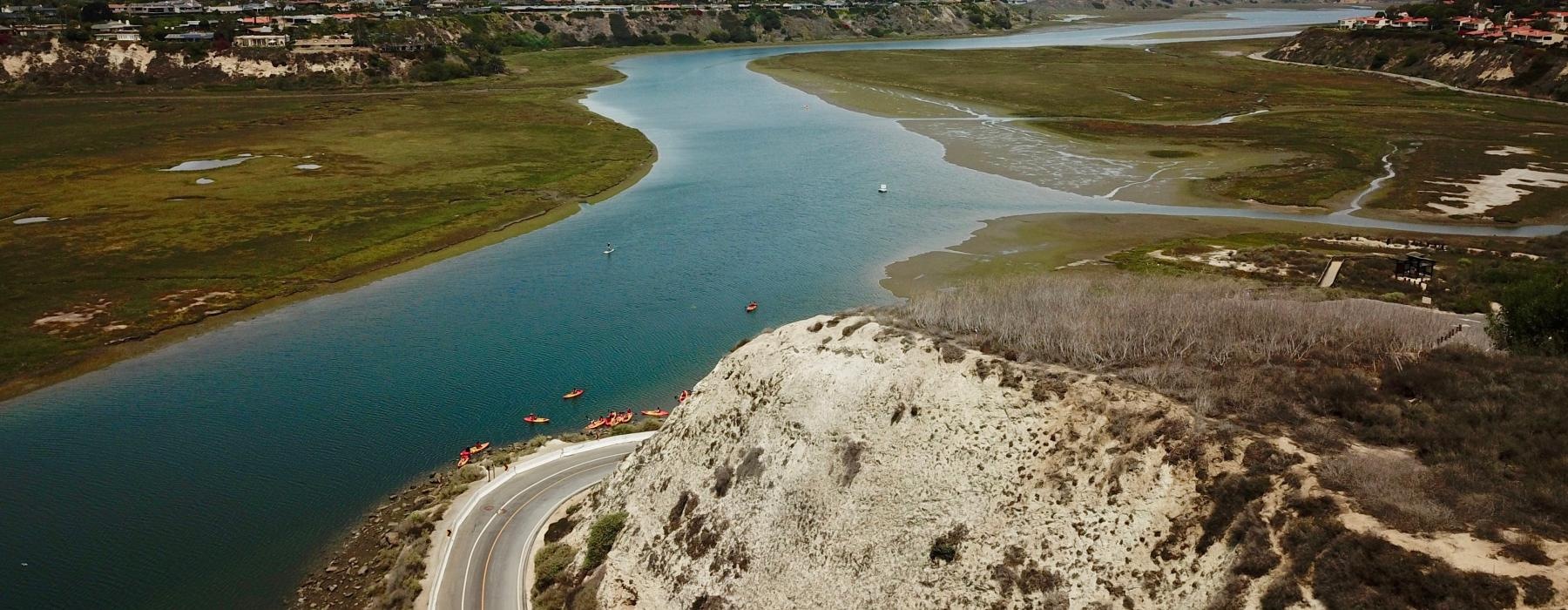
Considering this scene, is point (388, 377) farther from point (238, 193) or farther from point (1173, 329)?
point (238, 193)

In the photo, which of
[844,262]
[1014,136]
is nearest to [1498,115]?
[1014,136]

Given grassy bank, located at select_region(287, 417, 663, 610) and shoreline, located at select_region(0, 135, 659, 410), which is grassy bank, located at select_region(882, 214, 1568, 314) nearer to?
grassy bank, located at select_region(287, 417, 663, 610)

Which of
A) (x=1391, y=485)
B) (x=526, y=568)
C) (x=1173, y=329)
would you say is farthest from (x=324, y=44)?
(x=1391, y=485)

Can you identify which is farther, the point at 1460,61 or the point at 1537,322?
the point at 1460,61

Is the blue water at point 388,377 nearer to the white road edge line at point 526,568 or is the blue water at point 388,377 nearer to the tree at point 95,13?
the white road edge line at point 526,568

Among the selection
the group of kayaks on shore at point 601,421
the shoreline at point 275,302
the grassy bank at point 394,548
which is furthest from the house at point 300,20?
the grassy bank at point 394,548

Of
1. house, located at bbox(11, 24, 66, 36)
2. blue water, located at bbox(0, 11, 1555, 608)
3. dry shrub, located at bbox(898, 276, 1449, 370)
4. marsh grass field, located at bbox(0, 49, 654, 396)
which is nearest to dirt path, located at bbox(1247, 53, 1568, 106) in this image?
blue water, located at bbox(0, 11, 1555, 608)

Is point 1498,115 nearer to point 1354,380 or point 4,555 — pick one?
point 1354,380

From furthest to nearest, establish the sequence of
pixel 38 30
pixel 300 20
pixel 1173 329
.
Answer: pixel 300 20, pixel 38 30, pixel 1173 329
